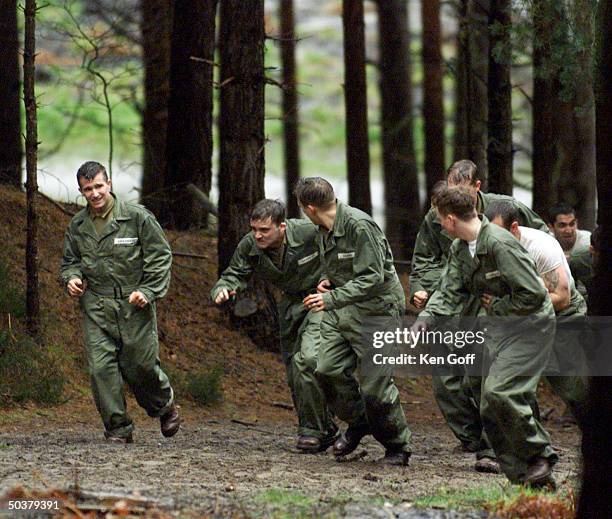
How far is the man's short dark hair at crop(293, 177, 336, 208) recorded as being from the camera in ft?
32.5

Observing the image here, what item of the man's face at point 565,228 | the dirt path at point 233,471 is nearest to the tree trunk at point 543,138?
the man's face at point 565,228

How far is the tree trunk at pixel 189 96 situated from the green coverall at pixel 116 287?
23.3ft

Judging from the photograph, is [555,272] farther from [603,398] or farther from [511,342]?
[603,398]

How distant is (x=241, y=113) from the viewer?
1458cm

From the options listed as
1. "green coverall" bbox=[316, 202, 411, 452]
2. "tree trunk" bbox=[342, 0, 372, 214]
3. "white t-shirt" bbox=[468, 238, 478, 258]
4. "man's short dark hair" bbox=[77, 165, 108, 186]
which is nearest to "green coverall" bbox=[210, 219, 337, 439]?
"green coverall" bbox=[316, 202, 411, 452]

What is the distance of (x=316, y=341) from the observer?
33.8ft

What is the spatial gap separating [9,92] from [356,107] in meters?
6.52

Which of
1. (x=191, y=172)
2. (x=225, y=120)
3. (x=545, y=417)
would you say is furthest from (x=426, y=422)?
(x=191, y=172)

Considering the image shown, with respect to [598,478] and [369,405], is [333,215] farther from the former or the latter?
[598,478]

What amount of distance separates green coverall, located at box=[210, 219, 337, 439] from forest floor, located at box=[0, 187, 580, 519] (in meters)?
0.36

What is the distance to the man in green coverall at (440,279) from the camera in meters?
10.2

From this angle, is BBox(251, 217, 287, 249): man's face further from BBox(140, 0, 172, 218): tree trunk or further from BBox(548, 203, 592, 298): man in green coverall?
BBox(140, 0, 172, 218): tree trunk

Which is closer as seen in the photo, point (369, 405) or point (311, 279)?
point (369, 405)

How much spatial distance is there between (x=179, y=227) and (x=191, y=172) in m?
0.90
